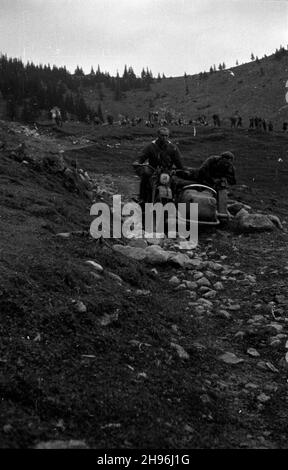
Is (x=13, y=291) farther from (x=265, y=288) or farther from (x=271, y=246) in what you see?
(x=271, y=246)

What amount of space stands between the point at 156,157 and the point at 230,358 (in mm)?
7874

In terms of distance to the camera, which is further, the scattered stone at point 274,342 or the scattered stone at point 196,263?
the scattered stone at point 196,263

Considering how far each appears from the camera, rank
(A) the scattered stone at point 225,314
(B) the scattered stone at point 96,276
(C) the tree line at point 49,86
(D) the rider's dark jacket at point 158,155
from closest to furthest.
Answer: (B) the scattered stone at point 96,276 → (A) the scattered stone at point 225,314 → (D) the rider's dark jacket at point 158,155 → (C) the tree line at point 49,86

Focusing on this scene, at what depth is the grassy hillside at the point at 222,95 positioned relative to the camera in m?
104

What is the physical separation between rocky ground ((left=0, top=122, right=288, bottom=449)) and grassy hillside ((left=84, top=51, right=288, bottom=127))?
84.1 metres

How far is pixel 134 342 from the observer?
4406 mm

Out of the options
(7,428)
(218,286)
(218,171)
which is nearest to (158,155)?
(218,171)

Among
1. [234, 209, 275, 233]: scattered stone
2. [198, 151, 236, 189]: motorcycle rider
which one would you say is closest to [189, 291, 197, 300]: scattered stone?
[234, 209, 275, 233]: scattered stone

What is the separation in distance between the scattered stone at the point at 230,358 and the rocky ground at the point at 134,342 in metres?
0.02

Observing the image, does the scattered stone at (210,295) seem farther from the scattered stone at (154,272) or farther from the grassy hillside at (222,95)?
the grassy hillside at (222,95)

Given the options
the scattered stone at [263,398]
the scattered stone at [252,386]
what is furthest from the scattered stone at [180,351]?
the scattered stone at [263,398]

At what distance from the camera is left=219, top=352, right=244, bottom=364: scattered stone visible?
4.72m

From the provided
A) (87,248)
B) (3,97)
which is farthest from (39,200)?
(3,97)

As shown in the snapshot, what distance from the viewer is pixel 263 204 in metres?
15.8
